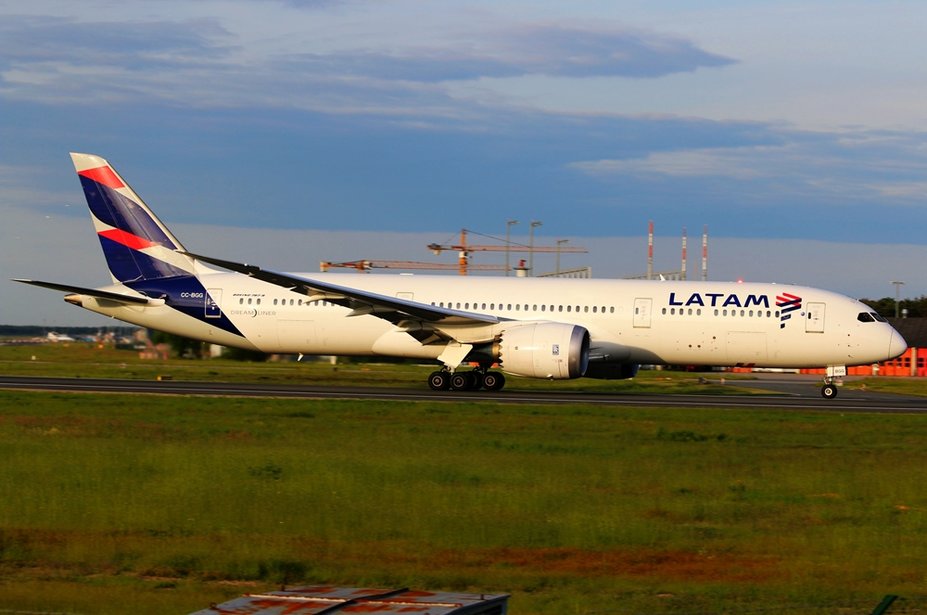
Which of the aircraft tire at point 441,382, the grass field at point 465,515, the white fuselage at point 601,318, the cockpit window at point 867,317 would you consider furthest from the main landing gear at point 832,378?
the grass field at point 465,515

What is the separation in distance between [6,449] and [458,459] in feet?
22.2

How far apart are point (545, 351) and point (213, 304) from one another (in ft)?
35.7

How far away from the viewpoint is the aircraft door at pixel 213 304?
3394 cm

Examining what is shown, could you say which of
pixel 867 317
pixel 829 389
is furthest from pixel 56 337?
pixel 867 317

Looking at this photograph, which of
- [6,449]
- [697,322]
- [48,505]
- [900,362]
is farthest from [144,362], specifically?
[900,362]

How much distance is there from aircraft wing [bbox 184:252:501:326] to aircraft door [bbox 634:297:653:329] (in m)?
4.01

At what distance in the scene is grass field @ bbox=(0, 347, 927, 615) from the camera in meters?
9.73

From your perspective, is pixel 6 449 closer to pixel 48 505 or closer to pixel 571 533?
pixel 48 505

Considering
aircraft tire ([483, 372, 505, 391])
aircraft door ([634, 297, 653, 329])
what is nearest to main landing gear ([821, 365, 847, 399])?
aircraft door ([634, 297, 653, 329])

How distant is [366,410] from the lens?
947 inches

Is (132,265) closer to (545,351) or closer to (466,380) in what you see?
(466,380)

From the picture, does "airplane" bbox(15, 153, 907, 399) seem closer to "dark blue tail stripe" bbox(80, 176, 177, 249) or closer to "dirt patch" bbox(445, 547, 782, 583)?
"dark blue tail stripe" bbox(80, 176, 177, 249)

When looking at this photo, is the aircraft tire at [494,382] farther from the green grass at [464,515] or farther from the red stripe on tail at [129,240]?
the green grass at [464,515]

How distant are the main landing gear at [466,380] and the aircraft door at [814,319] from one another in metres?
8.90
